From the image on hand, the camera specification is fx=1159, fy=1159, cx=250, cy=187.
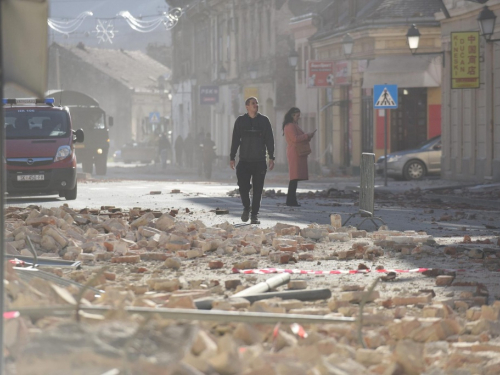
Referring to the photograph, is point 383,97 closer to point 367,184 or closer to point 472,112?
point 472,112

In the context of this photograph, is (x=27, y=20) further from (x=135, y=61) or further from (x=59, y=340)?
(x=135, y=61)

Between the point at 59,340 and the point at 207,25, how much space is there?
70.8 meters

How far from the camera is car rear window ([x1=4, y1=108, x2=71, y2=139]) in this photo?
2548cm

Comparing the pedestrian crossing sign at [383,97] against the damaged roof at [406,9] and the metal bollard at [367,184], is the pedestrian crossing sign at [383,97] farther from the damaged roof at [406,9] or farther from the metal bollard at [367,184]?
the metal bollard at [367,184]

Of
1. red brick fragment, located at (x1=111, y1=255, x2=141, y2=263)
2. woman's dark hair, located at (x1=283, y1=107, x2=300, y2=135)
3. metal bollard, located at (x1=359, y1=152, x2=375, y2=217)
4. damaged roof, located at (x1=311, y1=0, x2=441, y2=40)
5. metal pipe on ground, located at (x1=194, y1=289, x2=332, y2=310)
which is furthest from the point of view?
damaged roof, located at (x1=311, y1=0, x2=441, y2=40)

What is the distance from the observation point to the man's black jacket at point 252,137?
1744 cm

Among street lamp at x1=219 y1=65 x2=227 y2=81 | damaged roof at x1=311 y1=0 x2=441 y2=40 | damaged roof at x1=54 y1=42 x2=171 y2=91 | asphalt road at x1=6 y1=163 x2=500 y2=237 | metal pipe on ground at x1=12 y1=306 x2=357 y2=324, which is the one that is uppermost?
damaged roof at x1=54 y1=42 x2=171 y2=91

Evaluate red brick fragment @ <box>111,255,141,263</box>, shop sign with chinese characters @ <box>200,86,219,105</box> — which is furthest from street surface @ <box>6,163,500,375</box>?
shop sign with chinese characters @ <box>200,86,219,105</box>

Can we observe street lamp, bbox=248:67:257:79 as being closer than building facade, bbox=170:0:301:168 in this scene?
No

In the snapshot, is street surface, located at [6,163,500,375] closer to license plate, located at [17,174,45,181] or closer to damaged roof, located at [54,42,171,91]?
license plate, located at [17,174,45,181]

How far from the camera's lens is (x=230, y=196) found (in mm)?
26531

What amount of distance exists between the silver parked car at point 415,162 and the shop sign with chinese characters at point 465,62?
19.3 ft

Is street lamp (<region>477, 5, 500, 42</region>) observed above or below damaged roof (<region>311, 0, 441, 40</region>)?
below

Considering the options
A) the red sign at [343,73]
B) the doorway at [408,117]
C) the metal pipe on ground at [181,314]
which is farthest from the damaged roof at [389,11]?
the metal pipe on ground at [181,314]
